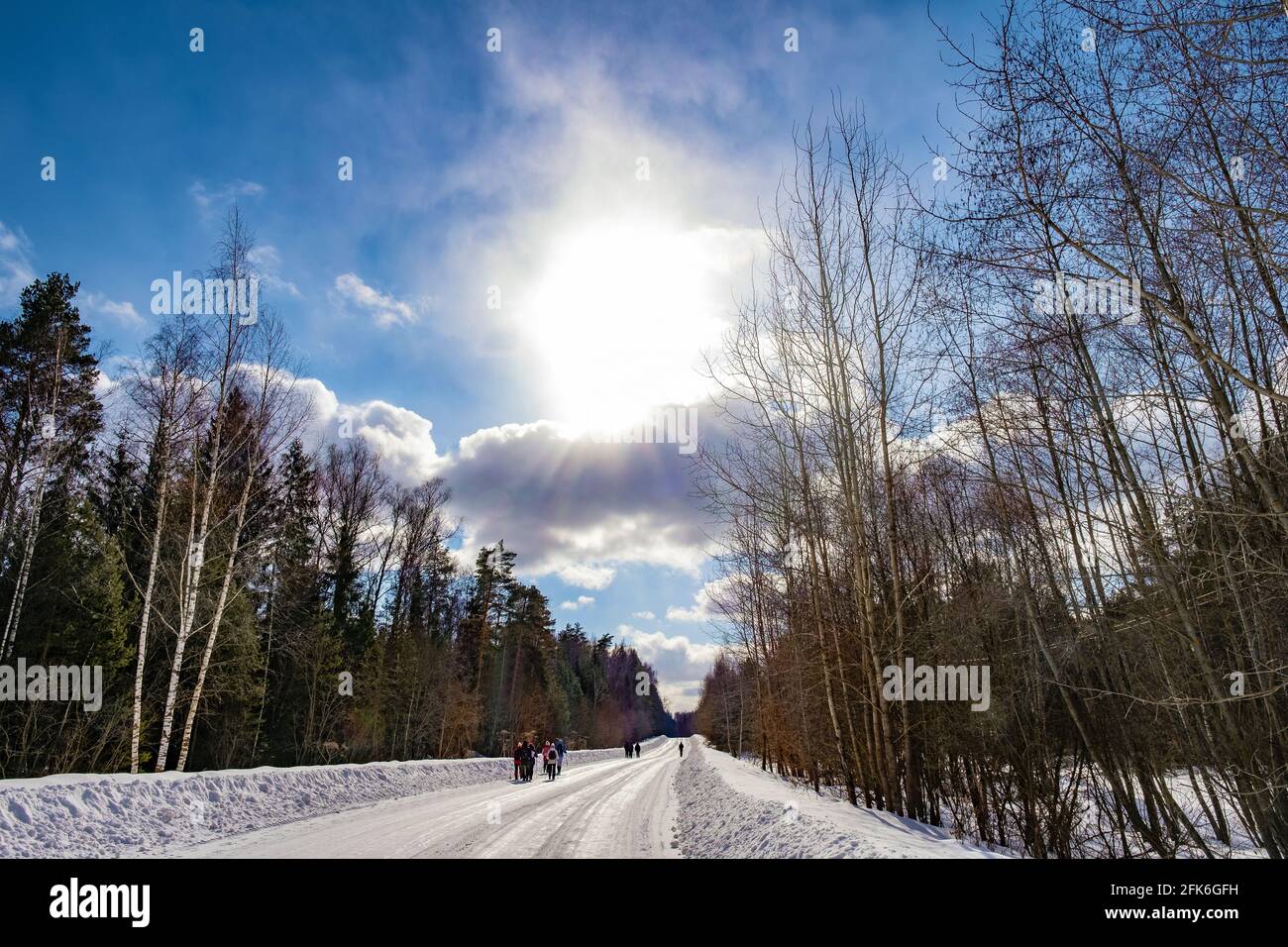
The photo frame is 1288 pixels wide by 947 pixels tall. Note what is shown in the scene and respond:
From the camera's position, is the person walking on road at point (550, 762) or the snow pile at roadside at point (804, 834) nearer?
the snow pile at roadside at point (804, 834)

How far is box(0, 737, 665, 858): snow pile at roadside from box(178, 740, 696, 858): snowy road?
0.70 metres

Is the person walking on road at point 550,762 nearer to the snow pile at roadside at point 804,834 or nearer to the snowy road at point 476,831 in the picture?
the snowy road at point 476,831

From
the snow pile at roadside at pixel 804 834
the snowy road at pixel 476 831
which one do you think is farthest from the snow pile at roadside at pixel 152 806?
the snow pile at roadside at pixel 804 834

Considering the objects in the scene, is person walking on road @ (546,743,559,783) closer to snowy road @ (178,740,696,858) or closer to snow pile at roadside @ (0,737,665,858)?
snowy road @ (178,740,696,858)

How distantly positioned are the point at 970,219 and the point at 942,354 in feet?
13.8
